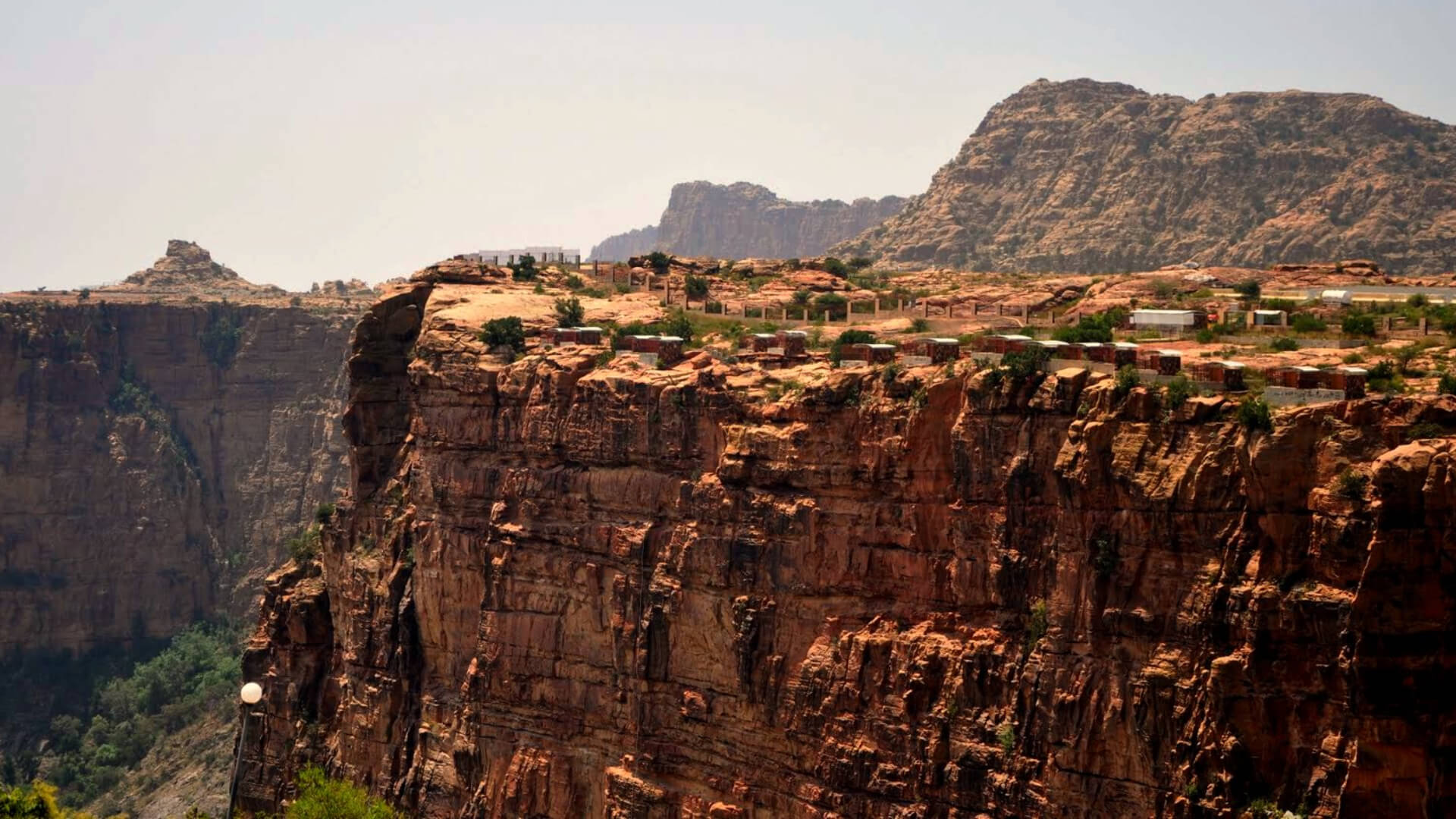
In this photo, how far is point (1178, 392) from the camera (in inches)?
1708

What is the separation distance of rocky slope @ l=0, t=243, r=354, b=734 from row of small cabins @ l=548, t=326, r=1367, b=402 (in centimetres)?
6994

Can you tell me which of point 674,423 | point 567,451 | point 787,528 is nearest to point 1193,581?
point 787,528

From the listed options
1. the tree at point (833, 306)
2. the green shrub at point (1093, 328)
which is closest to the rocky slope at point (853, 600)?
the green shrub at point (1093, 328)

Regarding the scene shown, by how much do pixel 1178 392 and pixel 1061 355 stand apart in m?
5.56

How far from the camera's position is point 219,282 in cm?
16012

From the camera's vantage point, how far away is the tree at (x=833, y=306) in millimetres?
68875

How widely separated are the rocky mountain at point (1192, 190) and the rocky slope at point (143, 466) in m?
42.4

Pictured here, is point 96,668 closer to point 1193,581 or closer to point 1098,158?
point 1098,158

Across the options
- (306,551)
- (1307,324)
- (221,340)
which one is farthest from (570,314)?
(221,340)

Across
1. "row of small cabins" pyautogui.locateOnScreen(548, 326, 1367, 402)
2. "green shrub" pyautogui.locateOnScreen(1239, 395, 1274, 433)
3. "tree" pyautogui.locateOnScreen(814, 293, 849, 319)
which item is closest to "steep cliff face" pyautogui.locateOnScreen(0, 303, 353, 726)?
"tree" pyautogui.locateOnScreen(814, 293, 849, 319)

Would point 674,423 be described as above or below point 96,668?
above

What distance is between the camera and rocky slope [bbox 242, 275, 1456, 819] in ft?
132

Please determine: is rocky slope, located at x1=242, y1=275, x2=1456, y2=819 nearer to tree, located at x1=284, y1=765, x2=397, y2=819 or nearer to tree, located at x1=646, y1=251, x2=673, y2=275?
tree, located at x1=284, y1=765, x2=397, y2=819

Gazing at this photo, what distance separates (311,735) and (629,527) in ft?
67.9
